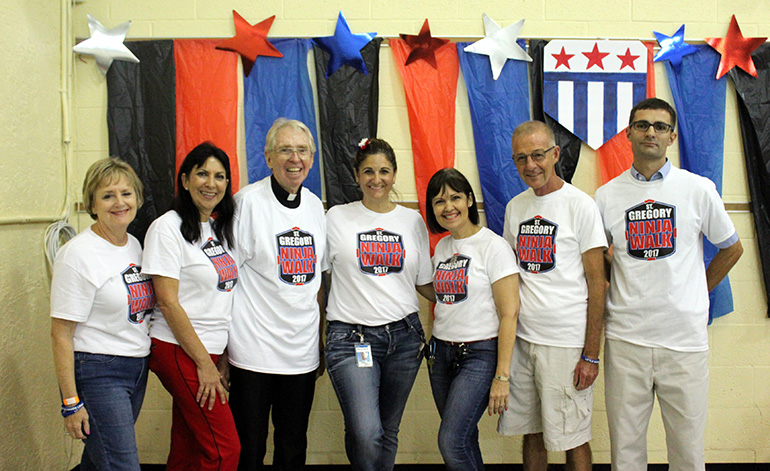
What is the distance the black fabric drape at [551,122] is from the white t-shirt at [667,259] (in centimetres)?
58

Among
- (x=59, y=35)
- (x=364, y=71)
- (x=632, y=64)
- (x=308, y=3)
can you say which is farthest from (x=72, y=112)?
(x=632, y=64)

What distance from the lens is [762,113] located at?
8.52 ft

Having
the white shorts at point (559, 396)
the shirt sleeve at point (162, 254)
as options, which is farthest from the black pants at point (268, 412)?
the white shorts at point (559, 396)

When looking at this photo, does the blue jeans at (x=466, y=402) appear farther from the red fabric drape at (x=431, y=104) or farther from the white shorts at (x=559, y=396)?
the red fabric drape at (x=431, y=104)

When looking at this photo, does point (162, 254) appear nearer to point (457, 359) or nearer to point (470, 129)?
point (457, 359)

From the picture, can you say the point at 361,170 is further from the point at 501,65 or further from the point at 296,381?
the point at 501,65

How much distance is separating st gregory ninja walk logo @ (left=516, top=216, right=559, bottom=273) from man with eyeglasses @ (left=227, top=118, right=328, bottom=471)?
0.83 metres

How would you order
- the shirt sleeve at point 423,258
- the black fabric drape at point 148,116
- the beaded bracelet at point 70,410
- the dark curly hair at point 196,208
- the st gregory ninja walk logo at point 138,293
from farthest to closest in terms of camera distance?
the black fabric drape at point 148,116, the shirt sleeve at point 423,258, the dark curly hair at point 196,208, the st gregory ninja walk logo at point 138,293, the beaded bracelet at point 70,410

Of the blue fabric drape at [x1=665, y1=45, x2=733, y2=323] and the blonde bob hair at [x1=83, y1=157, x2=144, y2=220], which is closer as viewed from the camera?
the blonde bob hair at [x1=83, y1=157, x2=144, y2=220]

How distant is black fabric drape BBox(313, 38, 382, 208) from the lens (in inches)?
101

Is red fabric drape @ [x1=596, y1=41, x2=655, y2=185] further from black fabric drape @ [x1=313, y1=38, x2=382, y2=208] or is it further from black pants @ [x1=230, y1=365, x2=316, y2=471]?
black pants @ [x1=230, y1=365, x2=316, y2=471]

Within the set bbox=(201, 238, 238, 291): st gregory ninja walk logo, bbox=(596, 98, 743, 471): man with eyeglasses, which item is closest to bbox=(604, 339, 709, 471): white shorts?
bbox=(596, 98, 743, 471): man with eyeglasses

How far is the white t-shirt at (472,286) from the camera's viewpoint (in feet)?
6.42

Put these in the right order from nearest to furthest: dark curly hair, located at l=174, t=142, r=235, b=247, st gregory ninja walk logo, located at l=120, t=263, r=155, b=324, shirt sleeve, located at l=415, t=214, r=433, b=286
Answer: st gregory ninja walk logo, located at l=120, t=263, r=155, b=324 < dark curly hair, located at l=174, t=142, r=235, b=247 < shirt sleeve, located at l=415, t=214, r=433, b=286
